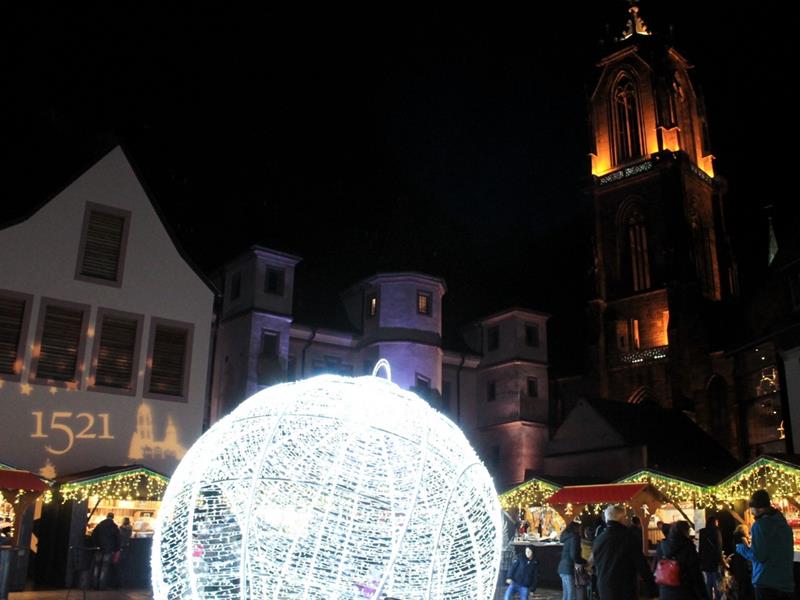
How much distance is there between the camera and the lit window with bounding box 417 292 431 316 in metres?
38.9

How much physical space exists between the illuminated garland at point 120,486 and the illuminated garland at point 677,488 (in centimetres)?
1463

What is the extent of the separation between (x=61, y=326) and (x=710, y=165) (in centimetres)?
4698

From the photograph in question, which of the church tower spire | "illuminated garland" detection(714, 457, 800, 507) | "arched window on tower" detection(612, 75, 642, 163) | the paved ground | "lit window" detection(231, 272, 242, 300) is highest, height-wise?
the church tower spire

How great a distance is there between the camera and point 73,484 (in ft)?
63.2

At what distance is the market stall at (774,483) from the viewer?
72.1 ft

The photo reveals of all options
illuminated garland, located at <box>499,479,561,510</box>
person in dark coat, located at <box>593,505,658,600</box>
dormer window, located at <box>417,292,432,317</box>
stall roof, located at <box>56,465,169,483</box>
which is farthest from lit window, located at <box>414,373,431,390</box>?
person in dark coat, located at <box>593,505,658,600</box>

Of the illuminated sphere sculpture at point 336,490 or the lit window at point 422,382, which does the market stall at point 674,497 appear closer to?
the lit window at point 422,382

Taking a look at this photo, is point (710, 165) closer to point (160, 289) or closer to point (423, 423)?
point (160, 289)

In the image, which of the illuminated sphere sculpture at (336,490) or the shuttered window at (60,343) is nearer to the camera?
the illuminated sphere sculpture at (336,490)

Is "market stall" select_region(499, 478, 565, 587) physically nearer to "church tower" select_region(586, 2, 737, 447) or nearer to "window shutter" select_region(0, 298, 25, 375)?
"window shutter" select_region(0, 298, 25, 375)

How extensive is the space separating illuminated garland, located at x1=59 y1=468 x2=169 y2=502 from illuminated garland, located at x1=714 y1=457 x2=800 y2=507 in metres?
16.6

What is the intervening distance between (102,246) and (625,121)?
140 feet

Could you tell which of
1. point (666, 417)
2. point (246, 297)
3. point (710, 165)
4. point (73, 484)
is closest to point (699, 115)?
point (710, 165)

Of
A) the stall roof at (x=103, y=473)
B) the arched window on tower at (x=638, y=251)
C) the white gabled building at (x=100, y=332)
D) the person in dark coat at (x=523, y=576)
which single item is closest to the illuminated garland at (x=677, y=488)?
the person in dark coat at (x=523, y=576)
